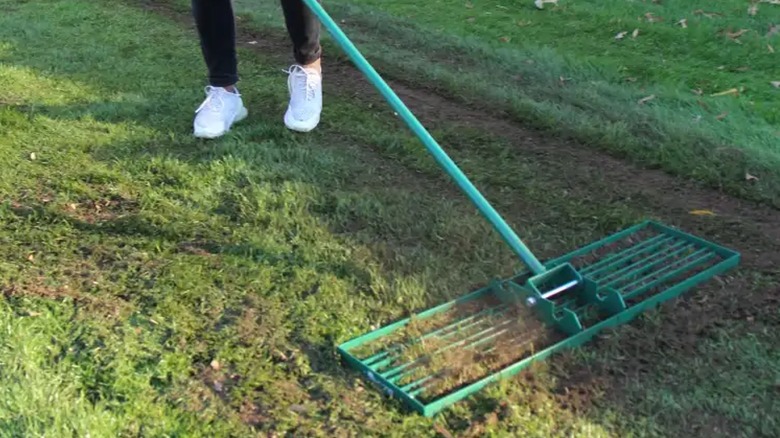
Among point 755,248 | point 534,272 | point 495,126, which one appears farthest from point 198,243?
point 755,248

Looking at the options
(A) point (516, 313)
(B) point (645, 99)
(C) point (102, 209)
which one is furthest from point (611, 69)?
(C) point (102, 209)

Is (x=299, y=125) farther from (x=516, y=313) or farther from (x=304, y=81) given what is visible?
(x=516, y=313)

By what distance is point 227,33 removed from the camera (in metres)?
3.52

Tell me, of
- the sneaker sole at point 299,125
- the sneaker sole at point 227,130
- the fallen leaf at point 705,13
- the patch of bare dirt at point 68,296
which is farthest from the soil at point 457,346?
the fallen leaf at point 705,13

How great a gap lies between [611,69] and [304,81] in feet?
5.96

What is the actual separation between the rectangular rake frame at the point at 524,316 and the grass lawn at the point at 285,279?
0.04 metres

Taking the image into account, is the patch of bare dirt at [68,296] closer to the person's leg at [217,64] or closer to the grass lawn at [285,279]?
the grass lawn at [285,279]

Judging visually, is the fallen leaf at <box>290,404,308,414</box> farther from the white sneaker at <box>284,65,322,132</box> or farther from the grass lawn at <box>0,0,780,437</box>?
the white sneaker at <box>284,65,322,132</box>

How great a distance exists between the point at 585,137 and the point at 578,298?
1.32 m

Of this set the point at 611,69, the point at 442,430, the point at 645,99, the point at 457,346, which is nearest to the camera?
the point at 442,430

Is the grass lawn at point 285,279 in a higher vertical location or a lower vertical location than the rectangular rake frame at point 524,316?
lower

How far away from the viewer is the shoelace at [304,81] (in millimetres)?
3580

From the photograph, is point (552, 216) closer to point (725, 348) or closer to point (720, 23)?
point (725, 348)

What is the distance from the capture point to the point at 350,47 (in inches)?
103
